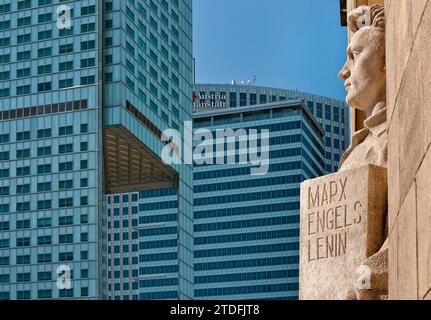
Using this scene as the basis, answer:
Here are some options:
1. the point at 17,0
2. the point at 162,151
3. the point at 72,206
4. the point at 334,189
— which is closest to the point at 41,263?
the point at 72,206

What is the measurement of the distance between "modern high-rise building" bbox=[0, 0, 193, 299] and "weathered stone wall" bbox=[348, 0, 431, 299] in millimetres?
133224

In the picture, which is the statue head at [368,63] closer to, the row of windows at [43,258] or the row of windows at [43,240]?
the row of windows at [43,258]

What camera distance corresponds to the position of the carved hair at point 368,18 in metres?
12.0

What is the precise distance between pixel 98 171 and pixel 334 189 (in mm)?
133159

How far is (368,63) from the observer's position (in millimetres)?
11742

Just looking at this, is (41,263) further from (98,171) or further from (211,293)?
(211,293)

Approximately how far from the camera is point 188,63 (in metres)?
163

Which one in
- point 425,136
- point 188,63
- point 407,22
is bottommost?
point 425,136

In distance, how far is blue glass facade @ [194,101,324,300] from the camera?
631ft

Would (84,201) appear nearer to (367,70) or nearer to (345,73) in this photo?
(345,73)

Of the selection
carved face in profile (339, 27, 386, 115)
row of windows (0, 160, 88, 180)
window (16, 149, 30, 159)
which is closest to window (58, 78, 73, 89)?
window (16, 149, 30, 159)

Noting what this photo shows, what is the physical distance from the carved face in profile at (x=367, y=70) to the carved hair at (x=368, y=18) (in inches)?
8.6

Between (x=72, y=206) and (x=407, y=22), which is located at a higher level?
(x=72, y=206)

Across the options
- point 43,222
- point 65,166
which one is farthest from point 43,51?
point 43,222
